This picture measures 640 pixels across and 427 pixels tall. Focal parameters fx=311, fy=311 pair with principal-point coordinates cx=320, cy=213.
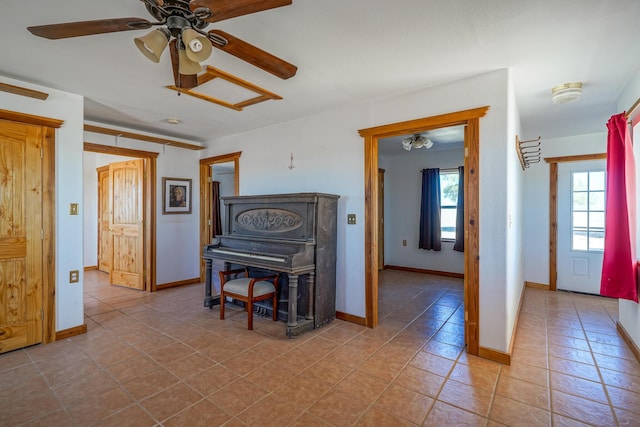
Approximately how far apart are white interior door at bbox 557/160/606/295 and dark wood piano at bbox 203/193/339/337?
3.76 meters

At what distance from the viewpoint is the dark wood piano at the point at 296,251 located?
9.86 ft

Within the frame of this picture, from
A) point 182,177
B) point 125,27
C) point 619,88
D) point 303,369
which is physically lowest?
point 303,369

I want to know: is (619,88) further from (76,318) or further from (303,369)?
(76,318)

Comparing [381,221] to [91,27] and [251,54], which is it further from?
[91,27]

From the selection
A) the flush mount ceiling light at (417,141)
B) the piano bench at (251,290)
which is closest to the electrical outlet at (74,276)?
the piano bench at (251,290)

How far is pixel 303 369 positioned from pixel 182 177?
3.77m

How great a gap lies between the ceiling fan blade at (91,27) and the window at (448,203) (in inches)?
213

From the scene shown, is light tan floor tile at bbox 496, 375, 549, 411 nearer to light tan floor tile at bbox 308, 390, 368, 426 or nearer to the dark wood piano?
light tan floor tile at bbox 308, 390, 368, 426

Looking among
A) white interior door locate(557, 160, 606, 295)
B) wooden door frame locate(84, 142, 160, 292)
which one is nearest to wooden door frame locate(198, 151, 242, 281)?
wooden door frame locate(84, 142, 160, 292)

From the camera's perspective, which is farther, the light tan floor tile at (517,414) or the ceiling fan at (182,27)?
the light tan floor tile at (517,414)

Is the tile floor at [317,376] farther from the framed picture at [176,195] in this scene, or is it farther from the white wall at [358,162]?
the framed picture at [176,195]

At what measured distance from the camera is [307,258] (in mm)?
3043

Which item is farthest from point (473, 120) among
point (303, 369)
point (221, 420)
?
point (221, 420)

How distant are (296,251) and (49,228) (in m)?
2.27
